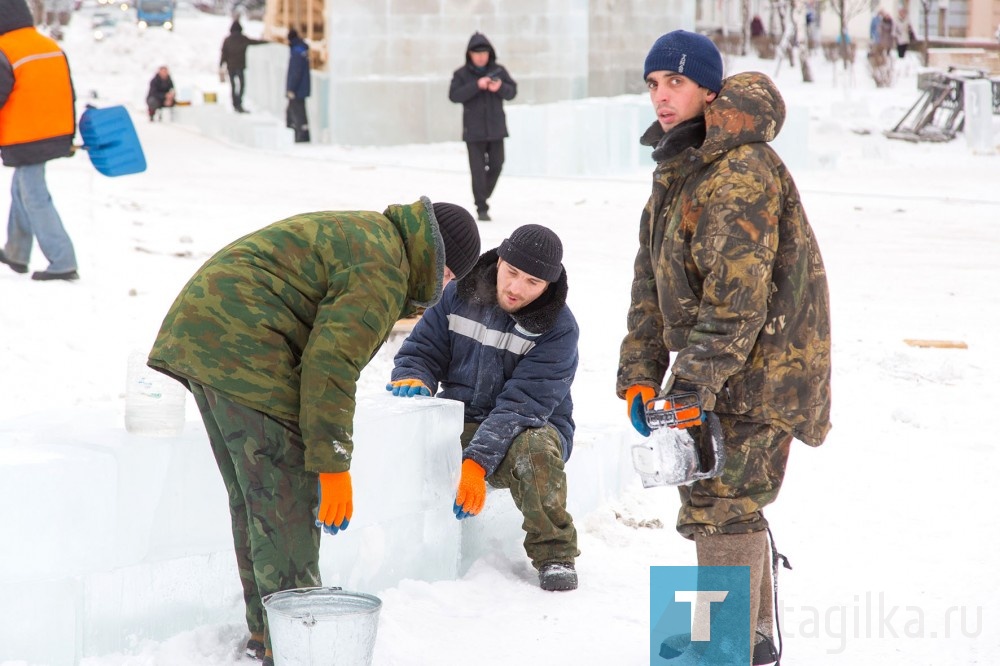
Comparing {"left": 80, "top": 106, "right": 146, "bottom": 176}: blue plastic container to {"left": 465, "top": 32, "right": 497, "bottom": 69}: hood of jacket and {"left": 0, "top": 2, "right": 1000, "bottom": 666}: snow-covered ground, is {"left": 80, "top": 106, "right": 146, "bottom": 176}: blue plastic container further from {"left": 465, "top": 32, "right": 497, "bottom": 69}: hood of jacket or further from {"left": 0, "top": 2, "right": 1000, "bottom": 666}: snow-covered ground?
{"left": 465, "top": 32, "right": 497, "bottom": 69}: hood of jacket

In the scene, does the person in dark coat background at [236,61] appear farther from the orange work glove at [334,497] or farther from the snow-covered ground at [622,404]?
the orange work glove at [334,497]

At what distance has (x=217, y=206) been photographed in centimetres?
1191

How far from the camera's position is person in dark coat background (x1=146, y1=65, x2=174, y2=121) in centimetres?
2280

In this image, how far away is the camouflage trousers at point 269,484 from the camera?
2787 mm

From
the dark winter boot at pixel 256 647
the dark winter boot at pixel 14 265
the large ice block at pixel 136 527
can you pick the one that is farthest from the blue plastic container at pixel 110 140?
the dark winter boot at pixel 256 647

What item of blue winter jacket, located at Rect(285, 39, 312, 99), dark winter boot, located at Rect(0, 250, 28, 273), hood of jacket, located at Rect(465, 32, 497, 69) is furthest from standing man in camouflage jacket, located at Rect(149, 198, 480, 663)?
blue winter jacket, located at Rect(285, 39, 312, 99)

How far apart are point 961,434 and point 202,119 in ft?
59.5

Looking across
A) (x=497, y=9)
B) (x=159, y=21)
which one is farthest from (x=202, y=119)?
(x=159, y=21)

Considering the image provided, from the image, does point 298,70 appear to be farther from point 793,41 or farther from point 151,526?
point 151,526

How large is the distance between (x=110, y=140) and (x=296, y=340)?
486 cm

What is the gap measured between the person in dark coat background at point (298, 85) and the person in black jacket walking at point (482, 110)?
316 inches

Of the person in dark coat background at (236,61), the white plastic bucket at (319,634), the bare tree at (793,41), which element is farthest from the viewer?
the bare tree at (793,41)

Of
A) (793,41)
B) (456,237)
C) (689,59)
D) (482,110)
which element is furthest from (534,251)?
(793,41)

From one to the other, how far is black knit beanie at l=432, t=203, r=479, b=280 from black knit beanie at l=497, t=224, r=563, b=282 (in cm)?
76
